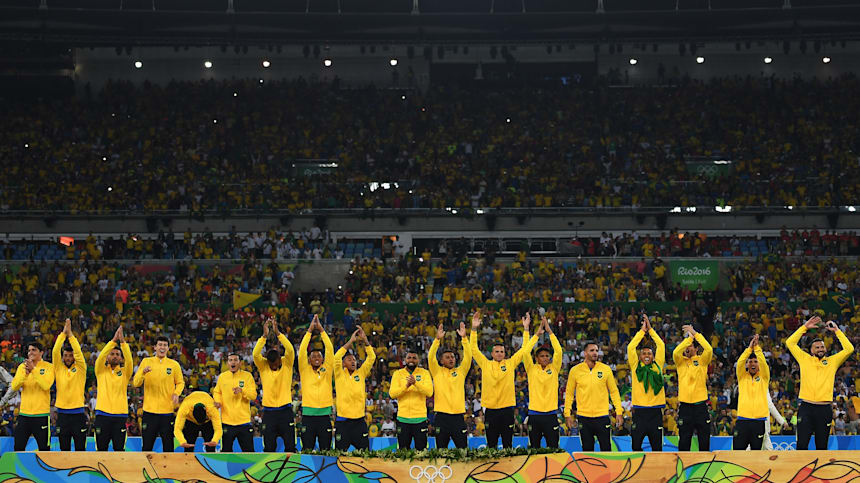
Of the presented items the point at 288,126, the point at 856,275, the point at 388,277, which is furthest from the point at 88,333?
the point at 856,275

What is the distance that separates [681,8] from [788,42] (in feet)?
24.0

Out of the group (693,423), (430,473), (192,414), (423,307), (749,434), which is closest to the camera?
(430,473)

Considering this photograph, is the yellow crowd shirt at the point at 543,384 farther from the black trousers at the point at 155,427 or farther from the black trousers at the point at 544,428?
the black trousers at the point at 155,427

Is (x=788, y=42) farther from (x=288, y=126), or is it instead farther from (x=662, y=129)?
(x=288, y=126)

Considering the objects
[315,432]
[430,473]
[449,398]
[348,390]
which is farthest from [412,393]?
[430,473]

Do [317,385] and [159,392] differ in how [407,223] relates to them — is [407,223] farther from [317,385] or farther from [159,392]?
[159,392]

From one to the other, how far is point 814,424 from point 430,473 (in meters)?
5.63

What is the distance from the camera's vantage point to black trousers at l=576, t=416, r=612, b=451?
48.5 feet

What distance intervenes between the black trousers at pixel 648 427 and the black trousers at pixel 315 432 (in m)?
4.38

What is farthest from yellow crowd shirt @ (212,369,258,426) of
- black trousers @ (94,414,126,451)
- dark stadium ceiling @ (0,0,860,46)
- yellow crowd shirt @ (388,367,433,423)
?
dark stadium ceiling @ (0,0,860,46)

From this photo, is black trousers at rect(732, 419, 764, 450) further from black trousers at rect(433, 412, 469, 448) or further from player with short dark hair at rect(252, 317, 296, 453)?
player with short dark hair at rect(252, 317, 296, 453)

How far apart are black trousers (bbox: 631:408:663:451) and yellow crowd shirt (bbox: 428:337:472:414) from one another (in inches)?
99.3

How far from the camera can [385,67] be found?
161ft

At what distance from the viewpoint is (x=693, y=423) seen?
15.1m
